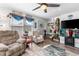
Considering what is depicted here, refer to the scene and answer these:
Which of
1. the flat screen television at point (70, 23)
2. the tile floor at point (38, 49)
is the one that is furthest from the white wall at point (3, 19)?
the flat screen television at point (70, 23)

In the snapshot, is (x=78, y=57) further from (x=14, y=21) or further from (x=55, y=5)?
(x=14, y=21)

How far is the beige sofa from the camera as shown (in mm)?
2086

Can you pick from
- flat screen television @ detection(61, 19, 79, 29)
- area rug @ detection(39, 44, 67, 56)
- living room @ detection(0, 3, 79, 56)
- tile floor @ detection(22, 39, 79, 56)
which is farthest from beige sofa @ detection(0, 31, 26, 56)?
flat screen television @ detection(61, 19, 79, 29)

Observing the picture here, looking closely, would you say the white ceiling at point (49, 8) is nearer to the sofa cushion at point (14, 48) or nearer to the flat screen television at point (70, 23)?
the flat screen television at point (70, 23)

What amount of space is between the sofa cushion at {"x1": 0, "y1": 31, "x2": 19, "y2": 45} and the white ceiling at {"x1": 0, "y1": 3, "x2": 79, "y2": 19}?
16.9 inches

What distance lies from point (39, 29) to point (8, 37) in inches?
22.2

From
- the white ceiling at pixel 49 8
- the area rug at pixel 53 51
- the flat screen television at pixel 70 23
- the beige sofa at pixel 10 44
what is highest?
the white ceiling at pixel 49 8

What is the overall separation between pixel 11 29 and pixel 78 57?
4.25 feet

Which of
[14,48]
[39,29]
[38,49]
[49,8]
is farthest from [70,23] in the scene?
[14,48]

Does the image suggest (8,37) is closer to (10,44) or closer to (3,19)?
(10,44)

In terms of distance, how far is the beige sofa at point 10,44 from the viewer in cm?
209

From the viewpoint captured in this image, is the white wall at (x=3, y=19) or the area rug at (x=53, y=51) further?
the area rug at (x=53, y=51)

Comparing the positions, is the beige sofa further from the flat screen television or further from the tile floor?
the flat screen television

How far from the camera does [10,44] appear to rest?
6.97ft
